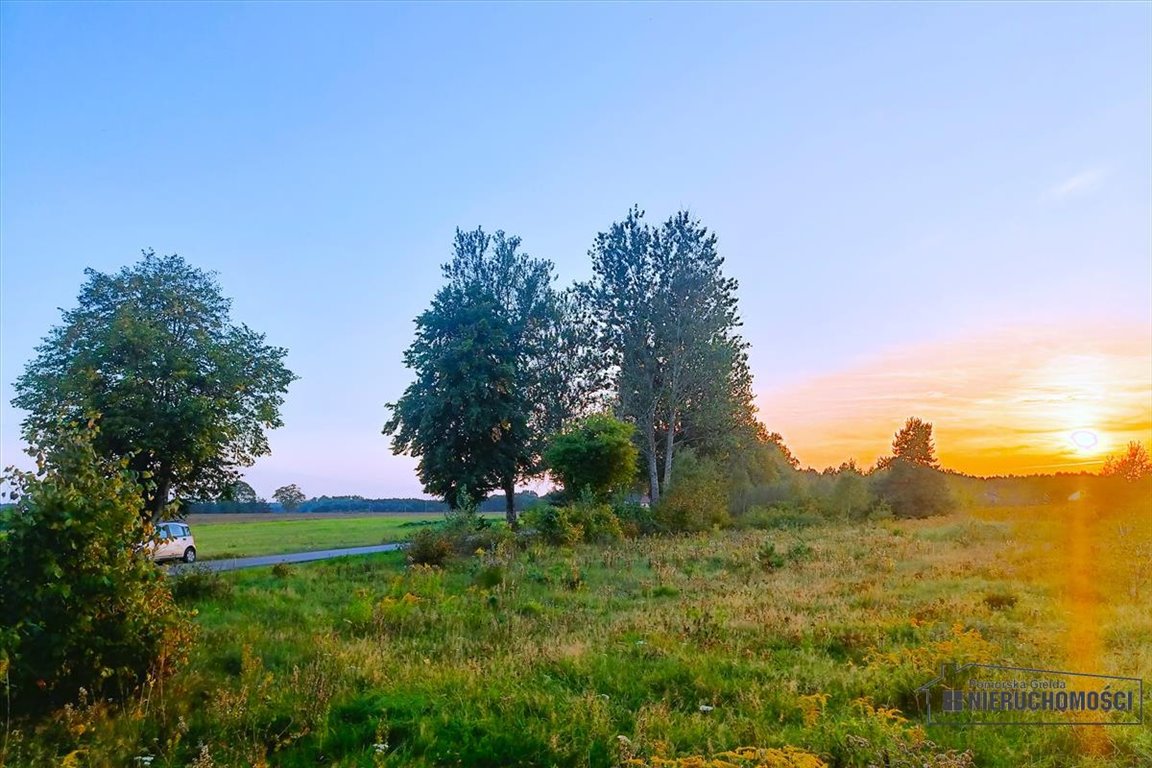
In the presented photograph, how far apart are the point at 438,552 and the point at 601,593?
24.2 ft

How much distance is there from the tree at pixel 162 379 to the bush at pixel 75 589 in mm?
19379

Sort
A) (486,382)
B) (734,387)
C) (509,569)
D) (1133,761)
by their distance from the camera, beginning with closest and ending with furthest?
(1133,761)
(509,569)
(486,382)
(734,387)

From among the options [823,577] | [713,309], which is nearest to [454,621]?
[823,577]

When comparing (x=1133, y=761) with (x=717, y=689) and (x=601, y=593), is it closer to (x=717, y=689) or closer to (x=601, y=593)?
(x=717, y=689)

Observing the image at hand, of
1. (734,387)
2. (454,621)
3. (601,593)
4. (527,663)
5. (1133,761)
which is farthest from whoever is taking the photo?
(734,387)

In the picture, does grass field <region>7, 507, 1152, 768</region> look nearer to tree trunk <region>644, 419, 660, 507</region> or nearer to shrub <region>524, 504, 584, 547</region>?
shrub <region>524, 504, 584, 547</region>

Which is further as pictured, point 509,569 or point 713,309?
point 713,309

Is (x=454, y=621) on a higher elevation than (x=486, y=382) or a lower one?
lower

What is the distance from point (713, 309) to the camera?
35.2 meters

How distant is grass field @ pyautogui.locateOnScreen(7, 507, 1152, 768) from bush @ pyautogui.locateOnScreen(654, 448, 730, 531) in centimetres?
1281

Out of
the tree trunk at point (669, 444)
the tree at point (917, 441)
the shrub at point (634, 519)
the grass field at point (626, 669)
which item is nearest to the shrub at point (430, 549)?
the grass field at point (626, 669)

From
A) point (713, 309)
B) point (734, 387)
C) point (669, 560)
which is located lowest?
point (669, 560)

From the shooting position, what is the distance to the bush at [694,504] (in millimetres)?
27031

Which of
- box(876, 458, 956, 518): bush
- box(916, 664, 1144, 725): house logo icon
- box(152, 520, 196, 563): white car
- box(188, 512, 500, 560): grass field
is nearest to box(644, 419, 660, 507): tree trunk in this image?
box(188, 512, 500, 560): grass field
